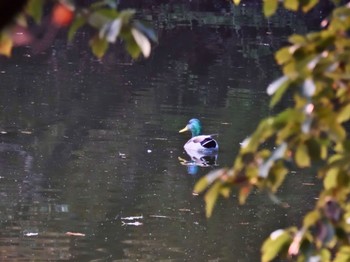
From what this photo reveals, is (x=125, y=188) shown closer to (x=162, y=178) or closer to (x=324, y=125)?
(x=162, y=178)

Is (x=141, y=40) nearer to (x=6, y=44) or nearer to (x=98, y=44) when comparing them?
(x=98, y=44)

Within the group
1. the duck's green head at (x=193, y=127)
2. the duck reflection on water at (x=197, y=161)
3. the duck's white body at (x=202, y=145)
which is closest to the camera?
the duck reflection on water at (x=197, y=161)

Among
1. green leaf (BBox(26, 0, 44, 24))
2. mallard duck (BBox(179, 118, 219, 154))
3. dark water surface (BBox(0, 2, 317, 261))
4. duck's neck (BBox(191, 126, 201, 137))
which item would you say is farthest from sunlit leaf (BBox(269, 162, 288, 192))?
duck's neck (BBox(191, 126, 201, 137))

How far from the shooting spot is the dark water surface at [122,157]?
815cm

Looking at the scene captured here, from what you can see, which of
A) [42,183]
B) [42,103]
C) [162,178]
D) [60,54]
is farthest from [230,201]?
[60,54]

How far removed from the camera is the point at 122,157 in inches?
440

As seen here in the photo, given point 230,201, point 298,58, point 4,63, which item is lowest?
point 298,58

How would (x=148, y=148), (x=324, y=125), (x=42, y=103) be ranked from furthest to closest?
(x=42, y=103) → (x=148, y=148) → (x=324, y=125)

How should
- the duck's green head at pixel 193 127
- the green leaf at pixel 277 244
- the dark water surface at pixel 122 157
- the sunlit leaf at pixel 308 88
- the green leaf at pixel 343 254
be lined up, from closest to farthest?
the sunlit leaf at pixel 308 88, the green leaf at pixel 277 244, the green leaf at pixel 343 254, the dark water surface at pixel 122 157, the duck's green head at pixel 193 127

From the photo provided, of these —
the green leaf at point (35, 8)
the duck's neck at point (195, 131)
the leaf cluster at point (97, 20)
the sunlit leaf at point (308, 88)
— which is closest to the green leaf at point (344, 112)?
the sunlit leaf at point (308, 88)

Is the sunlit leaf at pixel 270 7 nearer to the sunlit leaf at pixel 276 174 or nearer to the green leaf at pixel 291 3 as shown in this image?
the green leaf at pixel 291 3

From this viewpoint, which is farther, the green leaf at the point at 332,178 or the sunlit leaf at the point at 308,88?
the green leaf at the point at 332,178

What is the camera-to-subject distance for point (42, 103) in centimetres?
1430

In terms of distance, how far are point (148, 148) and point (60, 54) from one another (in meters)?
9.15
